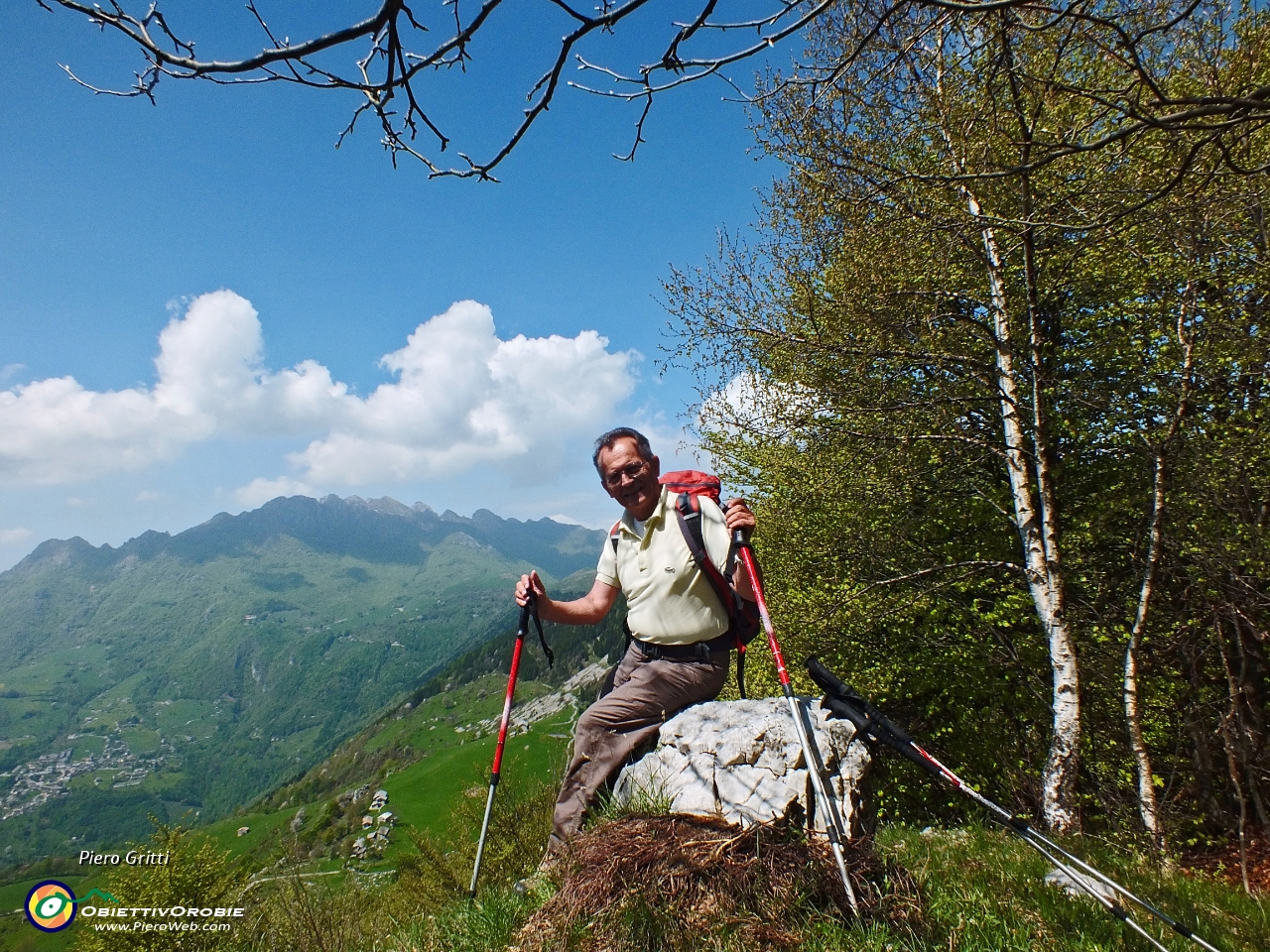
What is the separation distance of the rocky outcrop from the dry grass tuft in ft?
1.36

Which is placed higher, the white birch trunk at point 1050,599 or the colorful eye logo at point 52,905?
the white birch trunk at point 1050,599

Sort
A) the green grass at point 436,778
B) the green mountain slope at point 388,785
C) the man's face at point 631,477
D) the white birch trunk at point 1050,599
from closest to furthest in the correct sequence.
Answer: the man's face at point 631,477, the white birch trunk at point 1050,599, the green mountain slope at point 388,785, the green grass at point 436,778

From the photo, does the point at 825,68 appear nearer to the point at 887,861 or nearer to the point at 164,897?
the point at 887,861

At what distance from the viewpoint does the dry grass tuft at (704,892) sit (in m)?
3.36

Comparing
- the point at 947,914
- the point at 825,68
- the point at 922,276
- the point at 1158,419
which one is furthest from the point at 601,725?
the point at 1158,419

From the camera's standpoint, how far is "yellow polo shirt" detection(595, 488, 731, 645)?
5438 mm

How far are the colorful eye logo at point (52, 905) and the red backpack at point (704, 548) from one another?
27.3 ft

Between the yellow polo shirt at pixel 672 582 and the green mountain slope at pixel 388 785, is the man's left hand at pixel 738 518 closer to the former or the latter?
the yellow polo shirt at pixel 672 582

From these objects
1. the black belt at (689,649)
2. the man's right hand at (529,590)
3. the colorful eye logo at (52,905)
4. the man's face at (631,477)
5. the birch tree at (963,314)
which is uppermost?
the birch tree at (963,314)

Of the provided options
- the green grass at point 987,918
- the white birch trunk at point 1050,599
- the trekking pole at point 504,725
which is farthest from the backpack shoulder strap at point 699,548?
the white birch trunk at point 1050,599

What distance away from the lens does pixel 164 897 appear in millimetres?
15836

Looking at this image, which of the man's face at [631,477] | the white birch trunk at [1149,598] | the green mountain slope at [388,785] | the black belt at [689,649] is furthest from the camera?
the green mountain slope at [388,785]

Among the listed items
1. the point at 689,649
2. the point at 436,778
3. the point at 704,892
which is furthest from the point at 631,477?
the point at 436,778

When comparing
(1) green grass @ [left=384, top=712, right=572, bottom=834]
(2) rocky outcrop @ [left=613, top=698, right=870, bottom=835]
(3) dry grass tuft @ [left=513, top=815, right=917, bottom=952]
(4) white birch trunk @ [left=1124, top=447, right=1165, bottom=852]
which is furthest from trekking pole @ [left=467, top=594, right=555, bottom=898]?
(1) green grass @ [left=384, top=712, right=572, bottom=834]
